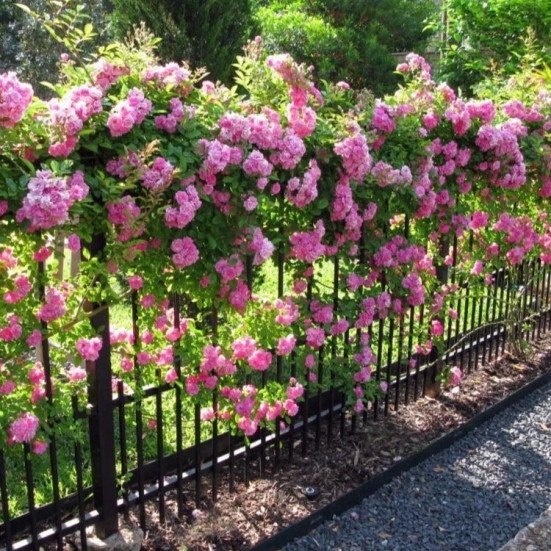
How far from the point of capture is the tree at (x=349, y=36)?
9688mm

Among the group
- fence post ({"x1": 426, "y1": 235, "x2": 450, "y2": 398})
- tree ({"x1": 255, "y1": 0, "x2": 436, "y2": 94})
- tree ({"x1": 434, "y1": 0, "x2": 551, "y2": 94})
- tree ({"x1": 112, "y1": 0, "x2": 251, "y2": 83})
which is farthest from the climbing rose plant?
tree ({"x1": 255, "y1": 0, "x2": 436, "y2": 94})

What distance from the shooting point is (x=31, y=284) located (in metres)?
2.20

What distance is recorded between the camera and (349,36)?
9.91m

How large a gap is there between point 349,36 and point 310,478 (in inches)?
316

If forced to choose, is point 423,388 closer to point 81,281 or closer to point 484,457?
point 484,457

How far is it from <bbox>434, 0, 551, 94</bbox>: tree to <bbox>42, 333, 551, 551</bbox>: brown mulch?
15.6 feet

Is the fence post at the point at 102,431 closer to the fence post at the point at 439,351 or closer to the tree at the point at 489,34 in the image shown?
the fence post at the point at 439,351

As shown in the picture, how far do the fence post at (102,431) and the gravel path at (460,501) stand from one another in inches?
28.9

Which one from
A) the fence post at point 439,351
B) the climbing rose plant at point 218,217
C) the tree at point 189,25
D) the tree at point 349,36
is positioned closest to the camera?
the climbing rose plant at point 218,217

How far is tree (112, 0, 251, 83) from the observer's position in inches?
184

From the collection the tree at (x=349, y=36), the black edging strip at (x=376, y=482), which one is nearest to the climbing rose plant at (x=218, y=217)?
the black edging strip at (x=376, y=482)

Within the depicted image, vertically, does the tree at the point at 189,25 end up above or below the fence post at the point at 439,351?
above

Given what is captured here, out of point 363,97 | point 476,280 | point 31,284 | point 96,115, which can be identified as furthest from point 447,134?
point 31,284

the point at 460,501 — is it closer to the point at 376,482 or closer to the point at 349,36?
the point at 376,482
